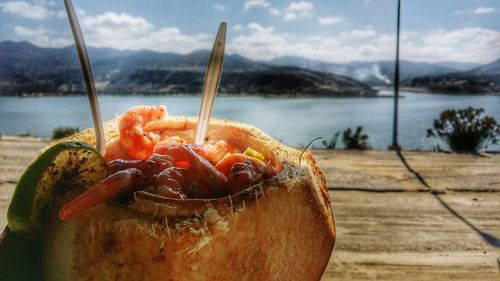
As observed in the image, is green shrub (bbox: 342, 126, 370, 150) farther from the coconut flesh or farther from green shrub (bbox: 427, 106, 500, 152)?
the coconut flesh

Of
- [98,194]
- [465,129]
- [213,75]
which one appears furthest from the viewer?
[465,129]

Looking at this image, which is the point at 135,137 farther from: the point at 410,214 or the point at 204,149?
the point at 410,214

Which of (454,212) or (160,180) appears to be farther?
(454,212)

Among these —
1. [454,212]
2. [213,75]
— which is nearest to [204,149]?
[213,75]

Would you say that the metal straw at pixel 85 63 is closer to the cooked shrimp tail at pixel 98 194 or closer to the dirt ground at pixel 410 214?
A: the cooked shrimp tail at pixel 98 194

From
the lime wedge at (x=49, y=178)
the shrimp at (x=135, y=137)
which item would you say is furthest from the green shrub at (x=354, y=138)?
the lime wedge at (x=49, y=178)

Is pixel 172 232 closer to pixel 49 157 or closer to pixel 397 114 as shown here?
pixel 49 157

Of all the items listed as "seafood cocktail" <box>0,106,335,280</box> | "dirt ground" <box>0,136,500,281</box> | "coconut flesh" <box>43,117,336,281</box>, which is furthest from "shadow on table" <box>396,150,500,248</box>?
"coconut flesh" <box>43,117,336,281</box>
